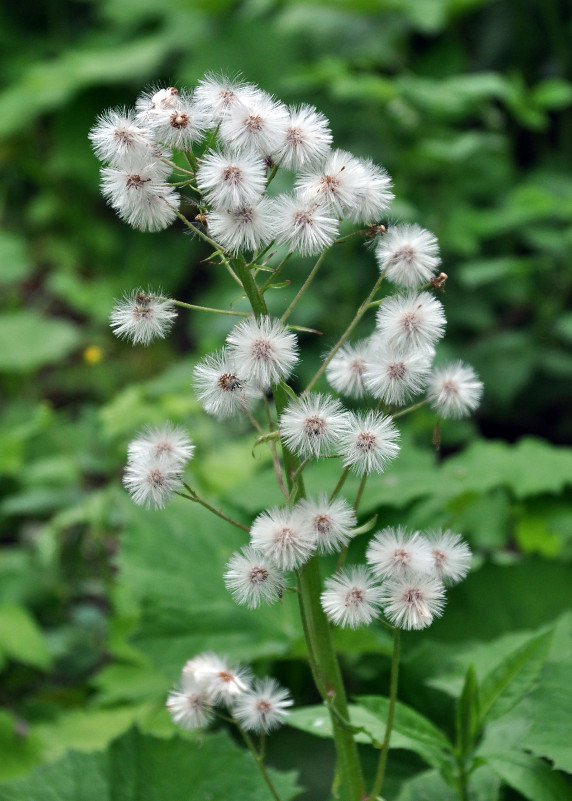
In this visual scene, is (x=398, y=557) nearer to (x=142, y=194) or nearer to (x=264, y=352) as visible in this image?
(x=264, y=352)

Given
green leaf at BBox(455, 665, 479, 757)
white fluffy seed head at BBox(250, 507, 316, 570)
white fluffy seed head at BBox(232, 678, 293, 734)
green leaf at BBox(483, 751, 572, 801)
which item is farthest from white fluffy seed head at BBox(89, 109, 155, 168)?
green leaf at BBox(483, 751, 572, 801)

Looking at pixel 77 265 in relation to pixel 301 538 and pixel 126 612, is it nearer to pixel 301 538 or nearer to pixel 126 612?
pixel 126 612

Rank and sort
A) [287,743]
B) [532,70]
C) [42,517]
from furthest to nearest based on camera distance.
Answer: [532,70]
[42,517]
[287,743]

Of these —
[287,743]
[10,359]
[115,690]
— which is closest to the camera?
[287,743]

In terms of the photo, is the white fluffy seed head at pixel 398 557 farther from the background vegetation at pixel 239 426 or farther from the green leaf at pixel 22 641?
the green leaf at pixel 22 641

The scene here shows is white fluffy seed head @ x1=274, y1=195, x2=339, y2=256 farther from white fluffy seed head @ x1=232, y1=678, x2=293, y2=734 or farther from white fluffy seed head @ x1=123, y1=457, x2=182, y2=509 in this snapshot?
white fluffy seed head @ x1=232, y1=678, x2=293, y2=734

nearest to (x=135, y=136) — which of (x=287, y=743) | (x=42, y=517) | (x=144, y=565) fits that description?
(x=144, y=565)
